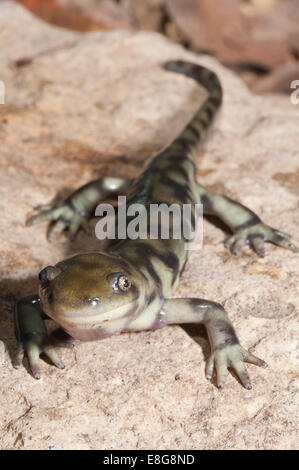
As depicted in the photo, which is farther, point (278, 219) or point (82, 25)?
point (82, 25)

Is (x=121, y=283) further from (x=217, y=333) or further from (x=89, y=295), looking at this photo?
(x=217, y=333)

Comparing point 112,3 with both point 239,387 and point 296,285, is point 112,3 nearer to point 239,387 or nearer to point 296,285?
point 296,285

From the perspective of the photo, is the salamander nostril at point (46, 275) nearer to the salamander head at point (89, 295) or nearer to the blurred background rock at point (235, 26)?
the salamander head at point (89, 295)

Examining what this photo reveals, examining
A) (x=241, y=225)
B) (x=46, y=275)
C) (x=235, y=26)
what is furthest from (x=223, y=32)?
(x=46, y=275)

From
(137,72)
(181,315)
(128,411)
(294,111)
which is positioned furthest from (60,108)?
(128,411)

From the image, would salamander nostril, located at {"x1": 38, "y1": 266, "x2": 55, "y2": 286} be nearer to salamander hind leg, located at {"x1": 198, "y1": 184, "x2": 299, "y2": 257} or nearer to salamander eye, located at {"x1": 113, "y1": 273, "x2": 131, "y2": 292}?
salamander eye, located at {"x1": 113, "y1": 273, "x2": 131, "y2": 292}

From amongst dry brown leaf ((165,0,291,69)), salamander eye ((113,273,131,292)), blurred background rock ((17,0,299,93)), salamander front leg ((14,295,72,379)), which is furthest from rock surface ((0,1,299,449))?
dry brown leaf ((165,0,291,69))
